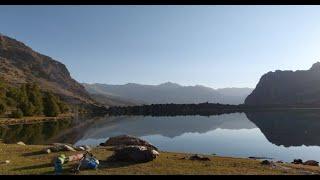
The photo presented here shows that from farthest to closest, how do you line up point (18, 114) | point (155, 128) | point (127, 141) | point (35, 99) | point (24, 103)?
point (35, 99), point (24, 103), point (18, 114), point (155, 128), point (127, 141)

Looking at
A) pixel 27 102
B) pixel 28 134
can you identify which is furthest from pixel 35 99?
pixel 28 134

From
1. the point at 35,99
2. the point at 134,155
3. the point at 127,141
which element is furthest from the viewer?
the point at 35,99

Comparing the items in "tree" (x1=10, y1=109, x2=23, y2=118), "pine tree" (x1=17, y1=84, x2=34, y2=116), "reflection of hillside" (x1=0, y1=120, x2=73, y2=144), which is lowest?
"reflection of hillside" (x1=0, y1=120, x2=73, y2=144)

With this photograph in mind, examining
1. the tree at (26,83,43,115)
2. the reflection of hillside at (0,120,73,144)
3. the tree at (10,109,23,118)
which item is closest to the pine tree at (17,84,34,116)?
the tree at (26,83,43,115)

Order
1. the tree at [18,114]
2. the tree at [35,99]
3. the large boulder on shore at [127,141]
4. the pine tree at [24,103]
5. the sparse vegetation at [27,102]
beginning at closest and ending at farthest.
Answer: the large boulder on shore at [127,141], the tree at [18,114], the sparse vegetation at [27,102], the pine tree at [24,103], the tree at [35,99]

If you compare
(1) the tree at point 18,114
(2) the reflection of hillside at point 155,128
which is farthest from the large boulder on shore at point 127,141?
(1) the tree at point 18,114

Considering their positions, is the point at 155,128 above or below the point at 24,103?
below

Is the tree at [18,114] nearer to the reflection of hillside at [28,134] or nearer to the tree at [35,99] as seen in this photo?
the tree at [35,99]

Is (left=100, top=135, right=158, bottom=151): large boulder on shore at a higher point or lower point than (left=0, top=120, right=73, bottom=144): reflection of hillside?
higher

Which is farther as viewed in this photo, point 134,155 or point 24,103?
point 24,103

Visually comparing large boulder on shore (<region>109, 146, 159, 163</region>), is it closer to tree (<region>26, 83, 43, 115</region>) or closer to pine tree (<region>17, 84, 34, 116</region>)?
pine tree (<region>17, 84, 34, 116</region>)

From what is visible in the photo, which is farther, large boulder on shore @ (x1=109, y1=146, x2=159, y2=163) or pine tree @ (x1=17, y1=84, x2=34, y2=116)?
pine tree @ (x1=17, y1=84, x2=34, y2=116)

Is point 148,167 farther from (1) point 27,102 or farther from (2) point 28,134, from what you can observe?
(1) point 27,102
